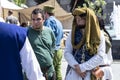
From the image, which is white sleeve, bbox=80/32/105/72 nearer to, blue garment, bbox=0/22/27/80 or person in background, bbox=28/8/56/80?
person in background, bbox=28/8/56/80

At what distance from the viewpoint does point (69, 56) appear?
17.1 ft

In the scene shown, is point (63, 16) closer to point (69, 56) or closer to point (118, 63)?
point (118, 63)

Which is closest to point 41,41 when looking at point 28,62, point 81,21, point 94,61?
point 81,21

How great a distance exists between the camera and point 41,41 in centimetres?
588

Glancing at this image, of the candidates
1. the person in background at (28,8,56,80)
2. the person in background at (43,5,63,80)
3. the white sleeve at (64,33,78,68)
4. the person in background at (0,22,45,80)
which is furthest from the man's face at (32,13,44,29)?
the person in background at (0,22,45,80)

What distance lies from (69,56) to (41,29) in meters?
0.92

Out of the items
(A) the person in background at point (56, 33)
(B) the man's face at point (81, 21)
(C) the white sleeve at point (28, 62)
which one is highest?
(B) the man's face at point (81, 21)

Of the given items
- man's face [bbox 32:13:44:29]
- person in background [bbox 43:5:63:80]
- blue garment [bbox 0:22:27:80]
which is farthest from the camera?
person in background [bbox 43:5:63:80]

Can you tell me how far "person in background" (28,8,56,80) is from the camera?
5.82m

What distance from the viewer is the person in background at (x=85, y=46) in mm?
5109

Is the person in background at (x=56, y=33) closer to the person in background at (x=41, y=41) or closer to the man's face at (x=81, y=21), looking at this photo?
the person in background at (x=41, y=41)

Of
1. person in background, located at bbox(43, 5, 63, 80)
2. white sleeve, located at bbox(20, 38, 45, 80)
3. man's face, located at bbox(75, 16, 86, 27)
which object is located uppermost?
man's face, located at bbox(75, 16, 86, 27)

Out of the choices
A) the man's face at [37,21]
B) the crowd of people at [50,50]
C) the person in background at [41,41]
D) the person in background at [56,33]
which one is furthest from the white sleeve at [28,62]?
Result: the person in background at [56,33]

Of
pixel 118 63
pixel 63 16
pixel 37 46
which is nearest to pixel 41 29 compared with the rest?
pixel 37 46
